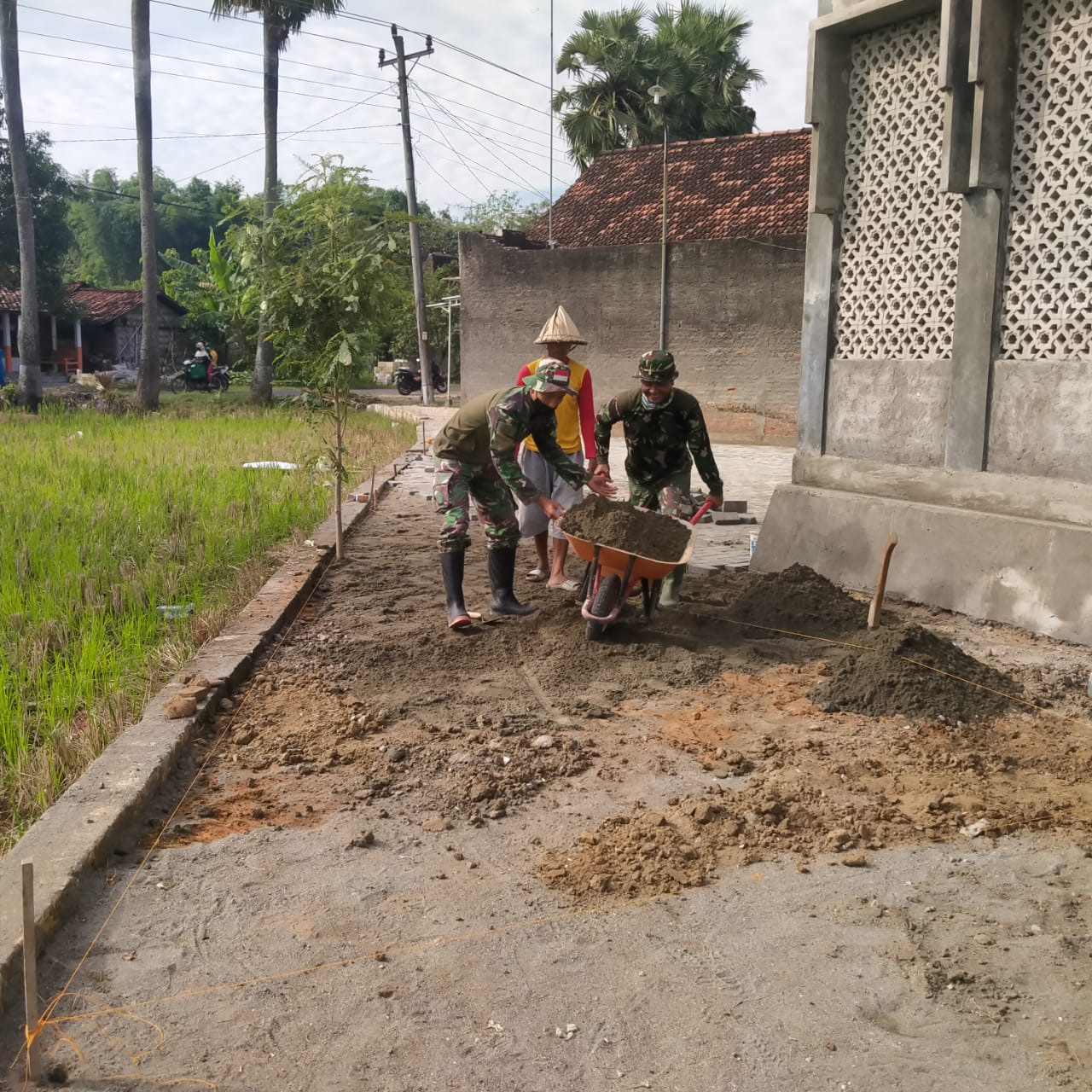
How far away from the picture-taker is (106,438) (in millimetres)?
14789

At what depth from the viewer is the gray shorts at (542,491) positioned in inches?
270

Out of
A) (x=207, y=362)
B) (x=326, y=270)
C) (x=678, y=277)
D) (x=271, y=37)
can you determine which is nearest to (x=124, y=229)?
(x=207, y=362)

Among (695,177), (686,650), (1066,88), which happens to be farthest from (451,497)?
(695,177)

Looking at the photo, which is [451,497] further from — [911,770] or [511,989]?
[511,989]

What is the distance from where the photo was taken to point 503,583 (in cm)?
630

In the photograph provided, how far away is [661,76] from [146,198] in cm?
1751

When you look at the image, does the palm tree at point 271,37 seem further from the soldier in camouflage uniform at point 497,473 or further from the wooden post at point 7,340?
the soldier in camouflage uniform at point 497,473

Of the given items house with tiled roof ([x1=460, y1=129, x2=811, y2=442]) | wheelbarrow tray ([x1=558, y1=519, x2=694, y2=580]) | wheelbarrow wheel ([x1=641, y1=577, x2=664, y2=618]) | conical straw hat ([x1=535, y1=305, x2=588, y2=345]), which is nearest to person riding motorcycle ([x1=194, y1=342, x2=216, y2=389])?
house with tiled roof ([x1=460, y1=129, x2=811, y2=442])

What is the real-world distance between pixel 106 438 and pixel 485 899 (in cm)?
1317

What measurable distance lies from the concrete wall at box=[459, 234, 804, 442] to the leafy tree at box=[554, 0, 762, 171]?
14.2 meters

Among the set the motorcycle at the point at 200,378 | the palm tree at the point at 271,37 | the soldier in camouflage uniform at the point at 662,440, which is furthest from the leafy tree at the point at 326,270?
the motorcycle at the point at 200,378

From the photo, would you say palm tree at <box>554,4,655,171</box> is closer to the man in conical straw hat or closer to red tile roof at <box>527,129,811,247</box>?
red tile roof at <box>527,129,811,247</box>

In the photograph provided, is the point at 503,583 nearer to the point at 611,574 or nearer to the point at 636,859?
the point at 611,574

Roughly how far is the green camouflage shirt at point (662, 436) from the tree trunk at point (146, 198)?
680 inches
